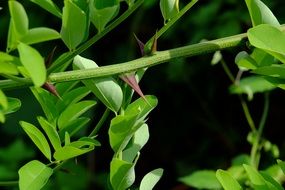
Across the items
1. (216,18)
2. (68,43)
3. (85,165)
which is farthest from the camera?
(85,165)

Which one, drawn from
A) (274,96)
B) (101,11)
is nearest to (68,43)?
(101,11)

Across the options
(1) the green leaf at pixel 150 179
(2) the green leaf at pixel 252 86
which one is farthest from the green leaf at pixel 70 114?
(2) the green leaf at pixel 252 86

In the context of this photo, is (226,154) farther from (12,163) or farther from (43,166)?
(43,166)

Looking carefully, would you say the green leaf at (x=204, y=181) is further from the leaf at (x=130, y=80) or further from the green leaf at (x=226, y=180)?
the leaf at (x=130, y=80)

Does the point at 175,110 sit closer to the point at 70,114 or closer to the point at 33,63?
the point at 70,114

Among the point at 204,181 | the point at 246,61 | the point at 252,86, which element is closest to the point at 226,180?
the point at 246,61
